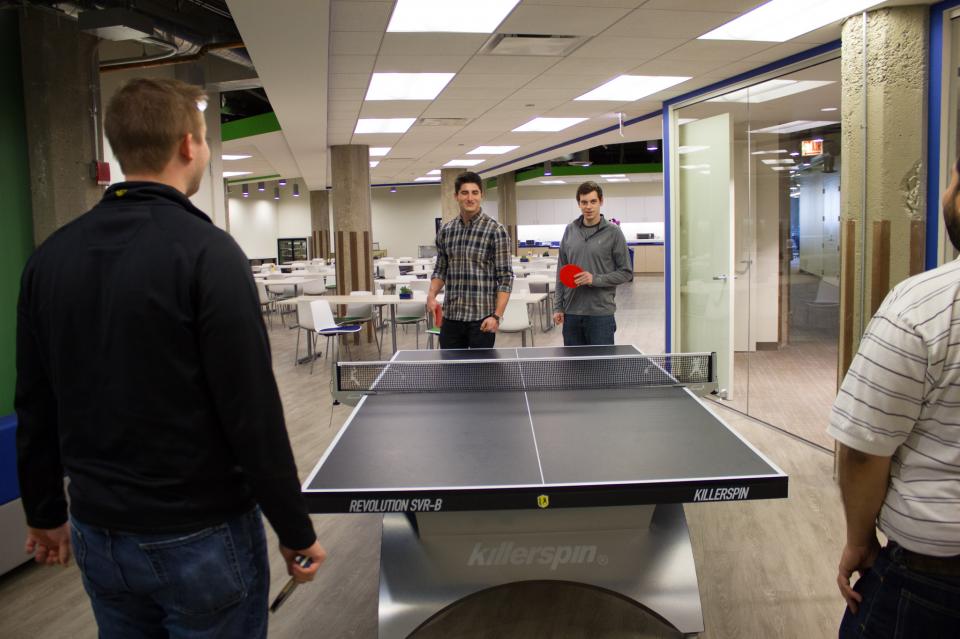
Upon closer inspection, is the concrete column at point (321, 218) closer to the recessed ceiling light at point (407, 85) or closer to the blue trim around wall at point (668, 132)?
the recessed ceiling light at point (407, 85)

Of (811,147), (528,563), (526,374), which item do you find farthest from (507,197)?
(528,563)

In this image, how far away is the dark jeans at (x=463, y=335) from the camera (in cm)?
437

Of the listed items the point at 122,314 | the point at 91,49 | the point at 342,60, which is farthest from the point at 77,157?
the point at 122,314

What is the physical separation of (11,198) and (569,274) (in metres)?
3.26

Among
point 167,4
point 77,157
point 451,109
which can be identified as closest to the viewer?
point 77,157

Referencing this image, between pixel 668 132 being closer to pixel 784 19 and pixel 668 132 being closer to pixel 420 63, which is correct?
pixel 784 19

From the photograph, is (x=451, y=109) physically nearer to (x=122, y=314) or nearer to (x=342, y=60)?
(x=342, y=60)

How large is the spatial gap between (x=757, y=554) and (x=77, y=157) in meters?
4.37

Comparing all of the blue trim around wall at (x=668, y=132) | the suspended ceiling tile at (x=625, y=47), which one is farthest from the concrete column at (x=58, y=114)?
the blue trim around wall at (x=668, y=132)

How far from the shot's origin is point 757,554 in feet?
10.6

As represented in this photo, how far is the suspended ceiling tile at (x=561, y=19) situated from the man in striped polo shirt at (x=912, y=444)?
10.6 feet

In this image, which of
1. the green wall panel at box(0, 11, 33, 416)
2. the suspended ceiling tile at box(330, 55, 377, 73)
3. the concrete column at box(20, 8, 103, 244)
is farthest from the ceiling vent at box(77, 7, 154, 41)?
the suspended ceiling tile at box(330, 55, 377, 73)

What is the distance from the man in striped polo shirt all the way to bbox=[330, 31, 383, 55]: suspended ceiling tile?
3.89m

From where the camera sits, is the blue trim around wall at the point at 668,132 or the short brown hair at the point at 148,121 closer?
the short brown hair at the point at 148,121
